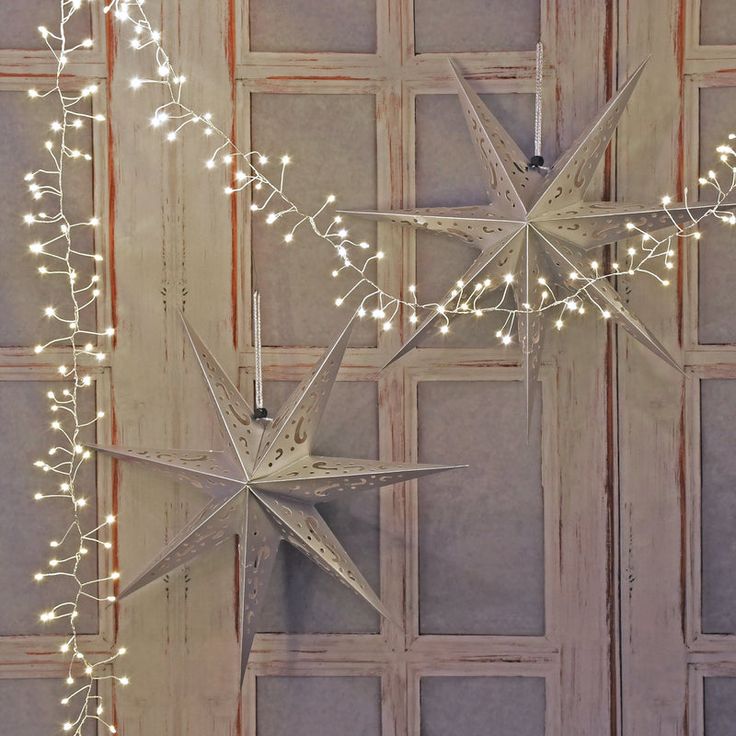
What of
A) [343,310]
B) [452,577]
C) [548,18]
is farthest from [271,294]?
[548,18]

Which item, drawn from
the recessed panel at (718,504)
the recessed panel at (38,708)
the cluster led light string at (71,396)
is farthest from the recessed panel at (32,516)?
the recessed panel at (718,504)

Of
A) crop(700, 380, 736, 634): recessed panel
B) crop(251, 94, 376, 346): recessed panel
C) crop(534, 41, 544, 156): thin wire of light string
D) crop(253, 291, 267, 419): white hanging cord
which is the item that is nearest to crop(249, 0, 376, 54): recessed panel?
crop(251, 94, 376, 346): recessed panel

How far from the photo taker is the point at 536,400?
146 cm

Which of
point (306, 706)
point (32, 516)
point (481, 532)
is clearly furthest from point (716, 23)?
point (32, 516)

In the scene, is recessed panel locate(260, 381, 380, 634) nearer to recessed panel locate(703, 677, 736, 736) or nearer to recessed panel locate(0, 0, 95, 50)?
recessed panel locate(703, 677, 736, 736)

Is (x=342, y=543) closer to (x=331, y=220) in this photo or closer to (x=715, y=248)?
(x=331, y=220)

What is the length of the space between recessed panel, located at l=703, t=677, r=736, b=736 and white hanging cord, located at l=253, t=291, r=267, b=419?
1.21 m

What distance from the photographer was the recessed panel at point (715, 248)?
56.3 inches

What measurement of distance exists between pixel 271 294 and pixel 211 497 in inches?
19.0

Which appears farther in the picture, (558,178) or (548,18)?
(548,18)

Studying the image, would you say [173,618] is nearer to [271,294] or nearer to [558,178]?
[271,294]

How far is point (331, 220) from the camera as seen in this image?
1.46 metres

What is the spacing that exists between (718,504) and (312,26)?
1450 mm

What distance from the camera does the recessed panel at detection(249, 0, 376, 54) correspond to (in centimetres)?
144
